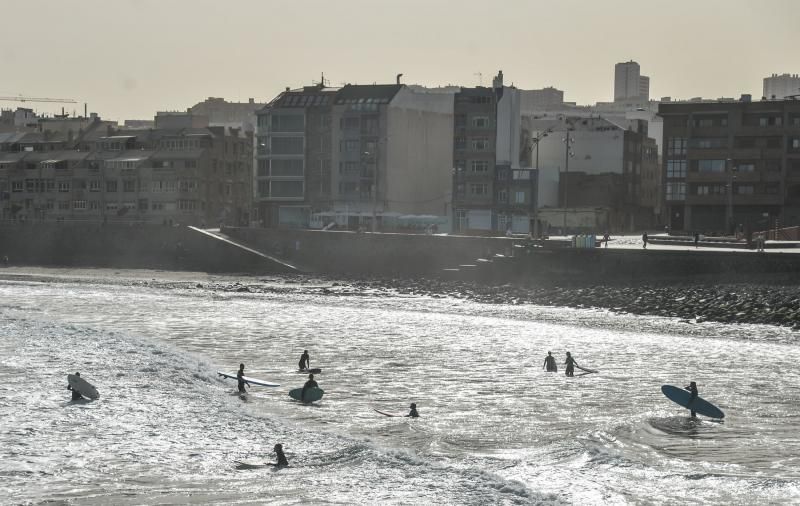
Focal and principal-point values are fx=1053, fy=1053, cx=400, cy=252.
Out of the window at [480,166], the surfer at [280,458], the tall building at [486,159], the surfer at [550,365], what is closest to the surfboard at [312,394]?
the surfer at [280,458]

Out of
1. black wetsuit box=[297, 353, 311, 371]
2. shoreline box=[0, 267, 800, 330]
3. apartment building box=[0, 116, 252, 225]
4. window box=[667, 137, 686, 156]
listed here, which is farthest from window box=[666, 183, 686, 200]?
black wetsuit box=[297, 353, 311, 371]

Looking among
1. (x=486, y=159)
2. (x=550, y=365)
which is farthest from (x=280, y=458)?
(x=486, y=159)

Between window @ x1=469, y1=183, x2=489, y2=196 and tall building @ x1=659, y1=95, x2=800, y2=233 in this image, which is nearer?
tall building @ x1=659, y1=95, x2=800, y2=233

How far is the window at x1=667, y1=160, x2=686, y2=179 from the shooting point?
11819 centimetres

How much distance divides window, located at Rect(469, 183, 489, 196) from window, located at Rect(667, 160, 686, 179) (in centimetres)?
2067

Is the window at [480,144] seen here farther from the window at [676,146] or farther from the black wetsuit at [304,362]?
the black wetsuit at [304,362]

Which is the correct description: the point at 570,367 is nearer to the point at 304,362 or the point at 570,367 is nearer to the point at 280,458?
the point at 304,362

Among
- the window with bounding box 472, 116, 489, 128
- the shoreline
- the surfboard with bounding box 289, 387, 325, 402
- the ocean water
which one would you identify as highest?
the window with bounding box 472, 116, 489, 128

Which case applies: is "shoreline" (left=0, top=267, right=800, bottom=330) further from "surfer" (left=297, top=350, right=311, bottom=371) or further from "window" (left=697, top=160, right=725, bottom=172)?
"window" (left=697, top=160, right=725, bottom=172)

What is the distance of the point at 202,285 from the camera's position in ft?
300

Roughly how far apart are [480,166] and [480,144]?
8.19 ft

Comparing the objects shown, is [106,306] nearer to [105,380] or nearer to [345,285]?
[345,285]

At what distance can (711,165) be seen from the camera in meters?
115

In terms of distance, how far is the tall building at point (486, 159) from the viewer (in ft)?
388
